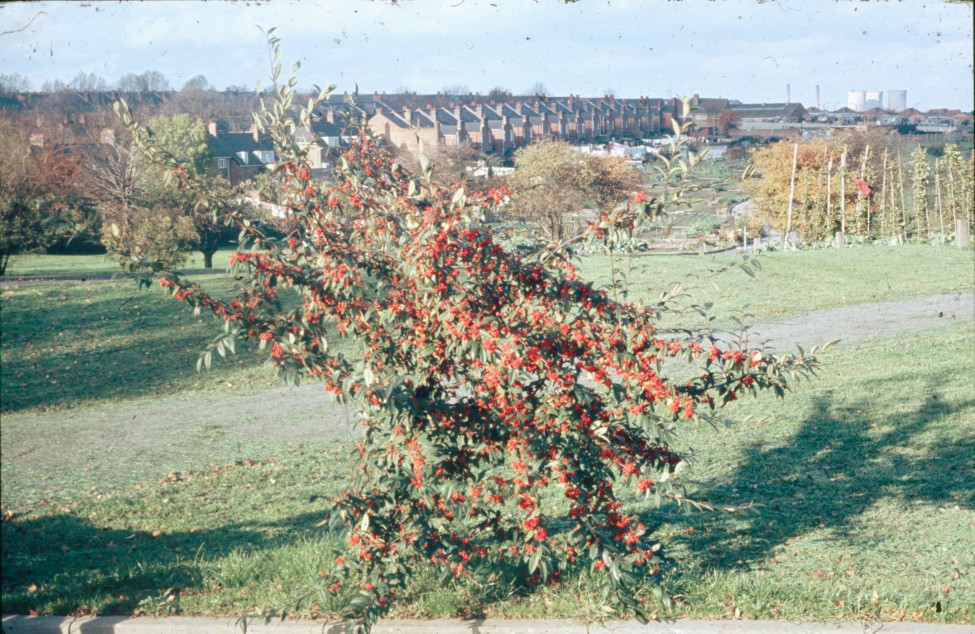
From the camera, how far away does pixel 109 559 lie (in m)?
5.52

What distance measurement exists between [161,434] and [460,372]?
21.4 feet

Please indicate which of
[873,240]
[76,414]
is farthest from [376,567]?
[873,240]

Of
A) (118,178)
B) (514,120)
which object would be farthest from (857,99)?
(118,178)

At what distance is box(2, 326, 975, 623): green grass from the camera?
4.60 metres

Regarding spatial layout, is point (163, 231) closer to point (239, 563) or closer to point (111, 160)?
point (111, 160)

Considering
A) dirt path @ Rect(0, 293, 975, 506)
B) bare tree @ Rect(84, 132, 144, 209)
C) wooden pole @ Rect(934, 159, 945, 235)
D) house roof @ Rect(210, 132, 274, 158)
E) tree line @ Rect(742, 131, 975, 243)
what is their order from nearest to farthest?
1. dirt path @ Rect(0, 293, 975, 506)
2. bare tree @ Rect(84, 132, 144, 209)
3. wooden pole @ Rect(934, 159, 945, 235)
4. tree line @ Rect(742, 131, 975, 243)
5. house roof @ Rect(210, 132, 274, 158)

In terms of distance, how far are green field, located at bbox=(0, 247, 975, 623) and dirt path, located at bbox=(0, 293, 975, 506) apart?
A: 0.14 ft

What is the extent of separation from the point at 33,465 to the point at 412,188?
6.22m

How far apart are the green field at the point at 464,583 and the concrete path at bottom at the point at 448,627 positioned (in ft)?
0.34

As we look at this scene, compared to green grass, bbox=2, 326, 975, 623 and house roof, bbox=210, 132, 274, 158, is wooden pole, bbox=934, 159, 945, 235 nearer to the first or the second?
green grass, bbox=2, 326, 975, 623

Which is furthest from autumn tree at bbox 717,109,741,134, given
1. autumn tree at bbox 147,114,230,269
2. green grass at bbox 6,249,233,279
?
green grass at bbox 6,249,233,279

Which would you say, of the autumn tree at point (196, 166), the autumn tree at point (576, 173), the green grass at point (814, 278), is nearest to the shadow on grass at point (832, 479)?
the green grass at point (814, 278)

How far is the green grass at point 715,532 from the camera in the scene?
460 cm

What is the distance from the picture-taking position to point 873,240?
28.1 meters
